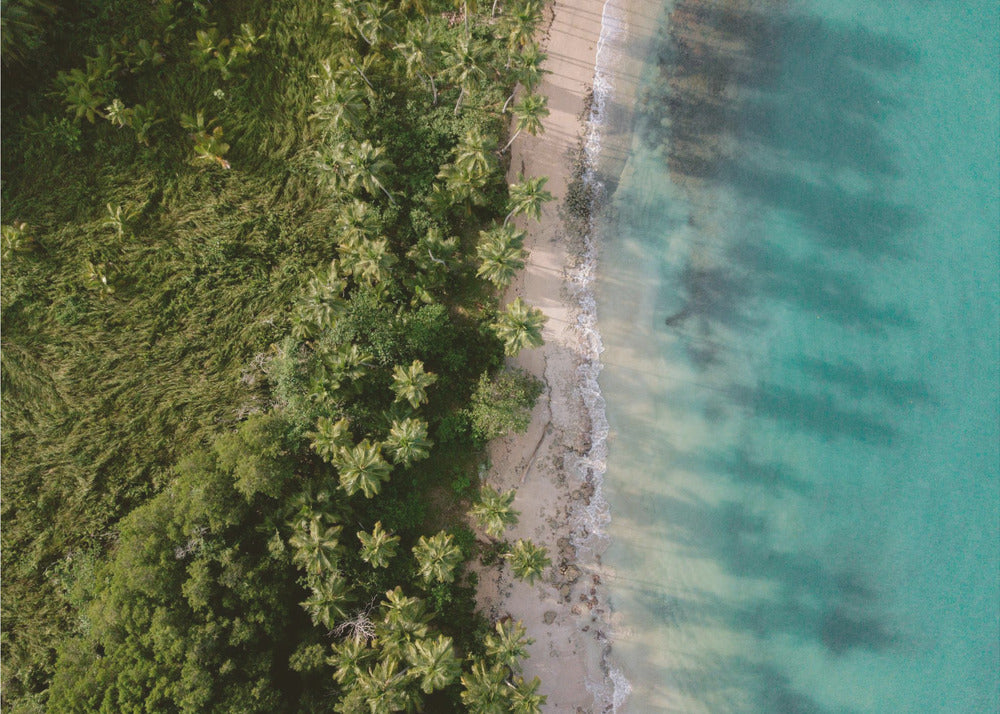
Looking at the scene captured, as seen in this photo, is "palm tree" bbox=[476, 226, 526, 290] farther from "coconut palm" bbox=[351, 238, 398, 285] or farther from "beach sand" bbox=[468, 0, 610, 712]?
"coconut palm" bbox=[351, 238, 398, 285]

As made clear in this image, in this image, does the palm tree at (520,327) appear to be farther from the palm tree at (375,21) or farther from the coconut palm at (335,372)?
the palm tree at (375,21)

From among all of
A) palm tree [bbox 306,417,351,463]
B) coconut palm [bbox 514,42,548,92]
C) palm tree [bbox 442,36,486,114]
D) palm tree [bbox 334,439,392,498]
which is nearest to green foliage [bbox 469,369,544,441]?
palm tree [bbox 334,439,392,498]

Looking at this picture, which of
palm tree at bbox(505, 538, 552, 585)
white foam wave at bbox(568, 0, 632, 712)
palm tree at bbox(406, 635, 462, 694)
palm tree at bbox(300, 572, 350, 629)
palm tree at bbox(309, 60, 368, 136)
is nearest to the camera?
palm tree at bbox(406, 635, 462, 694)

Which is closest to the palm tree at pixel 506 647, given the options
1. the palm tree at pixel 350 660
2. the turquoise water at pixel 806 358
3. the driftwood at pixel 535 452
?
the palm tree at pixel 350 660

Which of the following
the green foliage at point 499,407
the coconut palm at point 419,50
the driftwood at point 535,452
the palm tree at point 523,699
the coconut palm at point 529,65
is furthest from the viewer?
the driftwood at point 535,452

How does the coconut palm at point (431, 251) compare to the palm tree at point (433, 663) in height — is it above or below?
above
